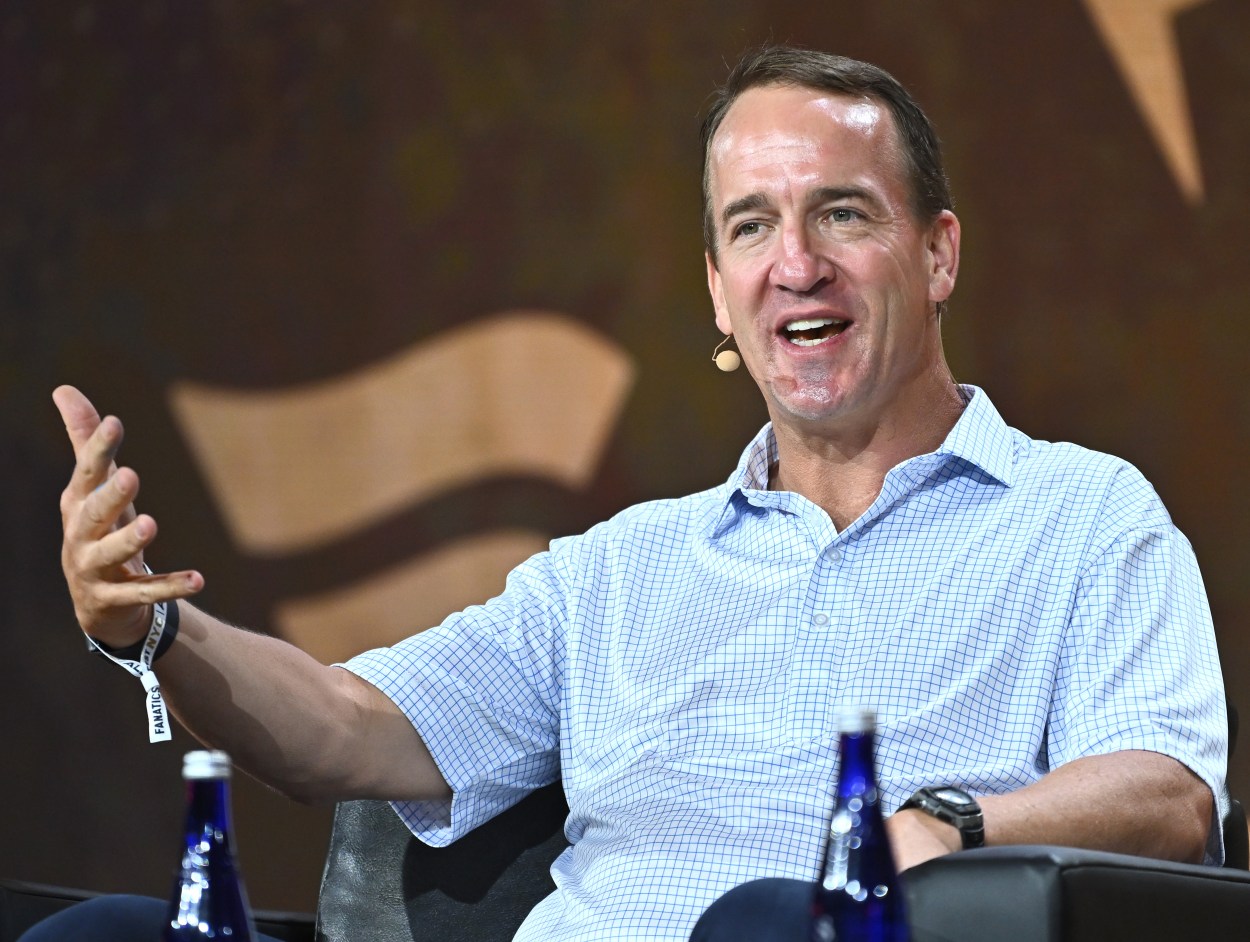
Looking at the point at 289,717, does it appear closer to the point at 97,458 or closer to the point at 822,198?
the point at 97,458

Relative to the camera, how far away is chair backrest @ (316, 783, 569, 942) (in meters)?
1.63

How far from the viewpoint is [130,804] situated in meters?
3.16

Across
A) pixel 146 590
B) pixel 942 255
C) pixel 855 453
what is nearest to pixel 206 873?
pixel 146 590

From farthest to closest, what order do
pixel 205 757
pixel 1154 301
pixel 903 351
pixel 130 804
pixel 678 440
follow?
pixel 130 804 < pixel 678 440 < pixel 1154 301 < pixel 903 351 < pixel 205 757

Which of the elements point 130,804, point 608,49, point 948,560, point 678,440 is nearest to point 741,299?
point 948,560

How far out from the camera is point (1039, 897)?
3.45ft

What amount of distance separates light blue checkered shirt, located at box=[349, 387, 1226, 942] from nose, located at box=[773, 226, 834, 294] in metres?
0.25

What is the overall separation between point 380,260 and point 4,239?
0.86 m

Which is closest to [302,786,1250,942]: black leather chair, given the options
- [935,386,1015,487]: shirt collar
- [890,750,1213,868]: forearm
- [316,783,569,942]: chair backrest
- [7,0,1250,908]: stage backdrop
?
[890,750,1213,868]: forearm

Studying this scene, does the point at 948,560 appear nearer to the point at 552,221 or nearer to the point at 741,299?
the point at 741,299

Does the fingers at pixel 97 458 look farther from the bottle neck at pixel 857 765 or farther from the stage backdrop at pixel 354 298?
the stage backdrop at pixel 354 298

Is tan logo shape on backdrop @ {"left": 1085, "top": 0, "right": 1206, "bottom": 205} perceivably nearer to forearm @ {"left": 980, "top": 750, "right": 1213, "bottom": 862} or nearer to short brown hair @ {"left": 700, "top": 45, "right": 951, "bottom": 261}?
short brown hair @ {"left": 700, "top": 45, "right": 951, "bottom": 261}

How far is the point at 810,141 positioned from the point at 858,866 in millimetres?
1149

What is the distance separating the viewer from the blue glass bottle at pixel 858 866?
86cm
